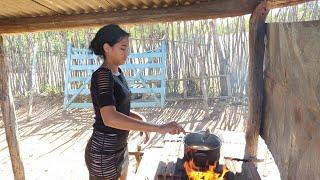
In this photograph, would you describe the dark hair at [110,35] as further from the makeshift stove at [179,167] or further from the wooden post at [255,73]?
the wooden post at [255,73]

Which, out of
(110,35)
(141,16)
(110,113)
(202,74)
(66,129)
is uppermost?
(141,16)

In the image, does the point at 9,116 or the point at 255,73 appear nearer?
the point at 255,73

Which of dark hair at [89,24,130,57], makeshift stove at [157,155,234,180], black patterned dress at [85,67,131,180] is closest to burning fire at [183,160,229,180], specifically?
makeshift stove at [157,155,234,180]

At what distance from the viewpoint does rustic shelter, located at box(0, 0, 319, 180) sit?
3.05 metres

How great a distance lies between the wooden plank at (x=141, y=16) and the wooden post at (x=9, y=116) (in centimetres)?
53

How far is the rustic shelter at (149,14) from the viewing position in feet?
10.0

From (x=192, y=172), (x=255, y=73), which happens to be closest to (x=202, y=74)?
(x=255, y=73)

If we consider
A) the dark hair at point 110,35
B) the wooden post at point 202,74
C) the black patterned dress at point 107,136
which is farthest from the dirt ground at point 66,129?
the dark hair at point 110,35

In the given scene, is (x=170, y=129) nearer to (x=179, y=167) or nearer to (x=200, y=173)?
(x=200, y=173)

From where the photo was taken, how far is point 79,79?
8.61 m

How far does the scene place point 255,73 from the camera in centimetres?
331

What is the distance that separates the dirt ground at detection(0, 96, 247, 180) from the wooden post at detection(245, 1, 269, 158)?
211 centimetres

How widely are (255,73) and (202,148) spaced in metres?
1.20

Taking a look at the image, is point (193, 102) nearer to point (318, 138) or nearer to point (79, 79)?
point (79, 79)
